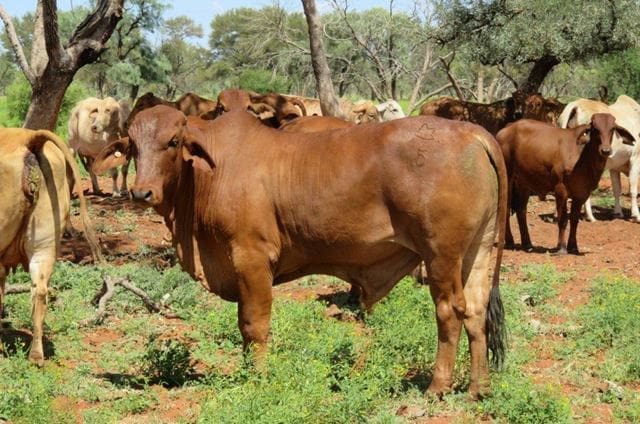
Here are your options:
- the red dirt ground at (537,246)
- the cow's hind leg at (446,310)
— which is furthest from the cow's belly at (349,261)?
the red dirt ground at (537,246)

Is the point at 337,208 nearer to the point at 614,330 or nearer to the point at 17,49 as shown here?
the point at 614,330

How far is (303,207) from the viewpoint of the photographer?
5941mm

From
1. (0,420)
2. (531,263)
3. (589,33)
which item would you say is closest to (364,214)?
(0,420)

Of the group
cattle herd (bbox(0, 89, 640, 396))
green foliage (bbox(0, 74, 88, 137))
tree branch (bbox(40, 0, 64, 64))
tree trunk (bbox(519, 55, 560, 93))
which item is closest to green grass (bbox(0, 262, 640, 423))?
cattle herd (bbox(0, 89, 640, 396))

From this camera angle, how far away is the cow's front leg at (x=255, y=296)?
5891mm

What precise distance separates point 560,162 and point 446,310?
281 inches

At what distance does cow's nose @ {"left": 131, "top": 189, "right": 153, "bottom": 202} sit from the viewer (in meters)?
5.61

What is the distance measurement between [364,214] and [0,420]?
8.33 ft

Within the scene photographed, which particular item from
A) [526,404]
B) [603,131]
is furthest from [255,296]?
[603,131]

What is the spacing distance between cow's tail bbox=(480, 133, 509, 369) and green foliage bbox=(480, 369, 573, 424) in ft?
0.89

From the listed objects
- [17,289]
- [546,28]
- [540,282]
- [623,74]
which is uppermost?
[546,28]

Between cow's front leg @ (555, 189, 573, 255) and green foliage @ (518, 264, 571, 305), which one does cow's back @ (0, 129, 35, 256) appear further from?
cow's front leg @ (555, 189, 573, 255)

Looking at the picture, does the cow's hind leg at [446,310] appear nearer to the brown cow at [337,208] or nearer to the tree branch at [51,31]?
the brown cow at [337,208]

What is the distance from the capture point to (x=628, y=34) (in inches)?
747
